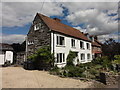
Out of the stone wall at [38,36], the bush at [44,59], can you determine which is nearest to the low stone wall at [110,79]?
the bush at [44,59]

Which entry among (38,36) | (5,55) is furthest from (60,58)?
(5,55)

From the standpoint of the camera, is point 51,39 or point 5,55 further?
point 5,55

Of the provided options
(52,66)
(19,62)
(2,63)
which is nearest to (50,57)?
(52,66)

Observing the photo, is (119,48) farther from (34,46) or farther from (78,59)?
(34,46)

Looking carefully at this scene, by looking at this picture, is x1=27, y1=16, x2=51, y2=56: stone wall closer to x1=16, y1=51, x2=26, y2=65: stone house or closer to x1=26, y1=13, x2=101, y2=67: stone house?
x1=26, y1=13, x2=101, y2=67: stone house

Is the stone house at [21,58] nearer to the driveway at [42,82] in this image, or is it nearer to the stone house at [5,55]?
the stone house at [5,55]

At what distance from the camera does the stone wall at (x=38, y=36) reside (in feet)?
46.1

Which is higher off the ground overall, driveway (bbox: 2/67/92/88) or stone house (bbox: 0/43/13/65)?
stone house (bbox: 0/43/13/65)

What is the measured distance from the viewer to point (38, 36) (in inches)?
615

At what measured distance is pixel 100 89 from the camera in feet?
21.2

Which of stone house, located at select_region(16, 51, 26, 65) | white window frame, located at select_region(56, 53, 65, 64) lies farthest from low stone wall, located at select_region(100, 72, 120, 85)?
stone house, located at select_region(16, 51, 26, 65)

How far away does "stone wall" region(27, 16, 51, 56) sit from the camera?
46.1ft

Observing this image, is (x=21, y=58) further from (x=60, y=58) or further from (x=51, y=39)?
(x=51, y=39)

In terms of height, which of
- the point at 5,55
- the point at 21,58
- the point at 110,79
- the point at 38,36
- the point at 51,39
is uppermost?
the point at 38,36
